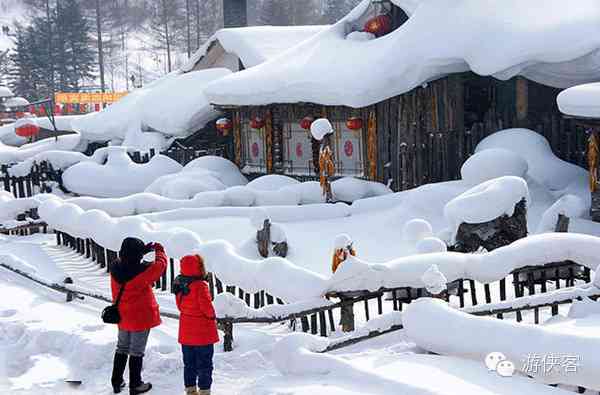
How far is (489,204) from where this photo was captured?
468 inches

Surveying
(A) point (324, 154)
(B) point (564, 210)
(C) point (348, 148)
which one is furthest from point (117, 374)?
(C) point (348, 148)

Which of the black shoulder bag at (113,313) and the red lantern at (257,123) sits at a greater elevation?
the red lantern at (257,123)

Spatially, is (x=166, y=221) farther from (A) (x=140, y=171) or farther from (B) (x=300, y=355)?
(B) (x=300, y=355)

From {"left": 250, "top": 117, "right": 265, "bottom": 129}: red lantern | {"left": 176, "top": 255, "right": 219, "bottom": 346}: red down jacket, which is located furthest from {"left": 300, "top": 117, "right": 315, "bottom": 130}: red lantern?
{"left": 176, "top": 255, "right": 219, "bottom": 346}: red down jacket

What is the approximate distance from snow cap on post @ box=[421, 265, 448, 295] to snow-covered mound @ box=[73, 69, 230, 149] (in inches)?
674

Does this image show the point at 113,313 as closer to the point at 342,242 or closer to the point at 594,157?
the point at 342,242

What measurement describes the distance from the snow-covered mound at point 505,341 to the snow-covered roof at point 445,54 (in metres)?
9.95

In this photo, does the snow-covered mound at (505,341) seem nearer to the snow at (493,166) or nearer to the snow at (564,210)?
the snow at (564,210)

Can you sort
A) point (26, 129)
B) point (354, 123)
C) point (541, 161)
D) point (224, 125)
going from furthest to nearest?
point (26, 129) < point (224, 125) < point (354, 123) < point (541, 161)

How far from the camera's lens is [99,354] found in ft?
27.7

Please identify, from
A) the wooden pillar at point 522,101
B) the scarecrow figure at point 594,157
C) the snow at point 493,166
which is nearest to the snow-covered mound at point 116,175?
the wooden pillar at point 522,101

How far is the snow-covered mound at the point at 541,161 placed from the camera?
15.7 meters

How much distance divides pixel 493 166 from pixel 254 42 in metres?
11.9

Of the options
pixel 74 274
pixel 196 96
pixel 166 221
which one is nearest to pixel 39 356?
pixel 74 274
